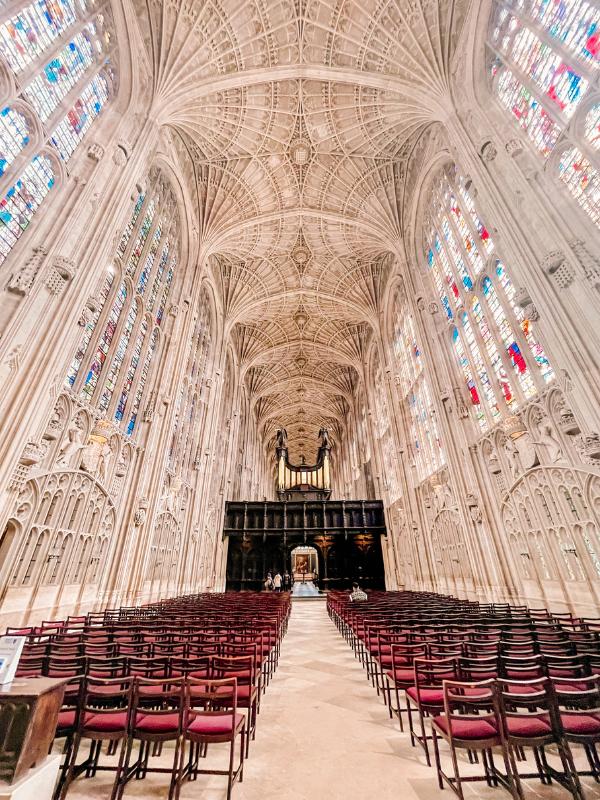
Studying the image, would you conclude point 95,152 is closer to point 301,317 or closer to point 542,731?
point 542,731

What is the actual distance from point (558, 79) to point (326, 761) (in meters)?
14.2

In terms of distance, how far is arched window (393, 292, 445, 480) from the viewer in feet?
53.1

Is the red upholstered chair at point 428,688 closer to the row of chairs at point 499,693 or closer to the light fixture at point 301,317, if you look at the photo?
the row of chairs at point 499,693

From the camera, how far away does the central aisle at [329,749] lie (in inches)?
107

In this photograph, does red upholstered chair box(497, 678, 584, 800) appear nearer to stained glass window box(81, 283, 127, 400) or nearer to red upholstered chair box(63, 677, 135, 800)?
red upholstered chair box(63, 677, 135, 800)

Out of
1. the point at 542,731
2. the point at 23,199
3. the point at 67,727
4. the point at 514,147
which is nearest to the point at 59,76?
the point at 23,199

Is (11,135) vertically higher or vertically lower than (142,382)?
higher

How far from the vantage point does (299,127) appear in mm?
16203

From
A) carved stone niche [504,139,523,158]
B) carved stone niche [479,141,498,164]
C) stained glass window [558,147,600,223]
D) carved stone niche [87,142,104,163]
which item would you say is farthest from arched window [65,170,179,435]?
stained glass window [558,147,600,223]

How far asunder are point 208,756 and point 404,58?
20.1 m

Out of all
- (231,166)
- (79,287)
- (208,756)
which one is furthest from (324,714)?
(231,166)

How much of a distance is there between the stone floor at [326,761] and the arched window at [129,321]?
8.79 metres

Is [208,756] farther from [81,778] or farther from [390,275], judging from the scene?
[390,275]

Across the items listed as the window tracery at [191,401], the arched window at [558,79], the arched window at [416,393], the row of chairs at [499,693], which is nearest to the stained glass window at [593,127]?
the arched window at [558,79]
